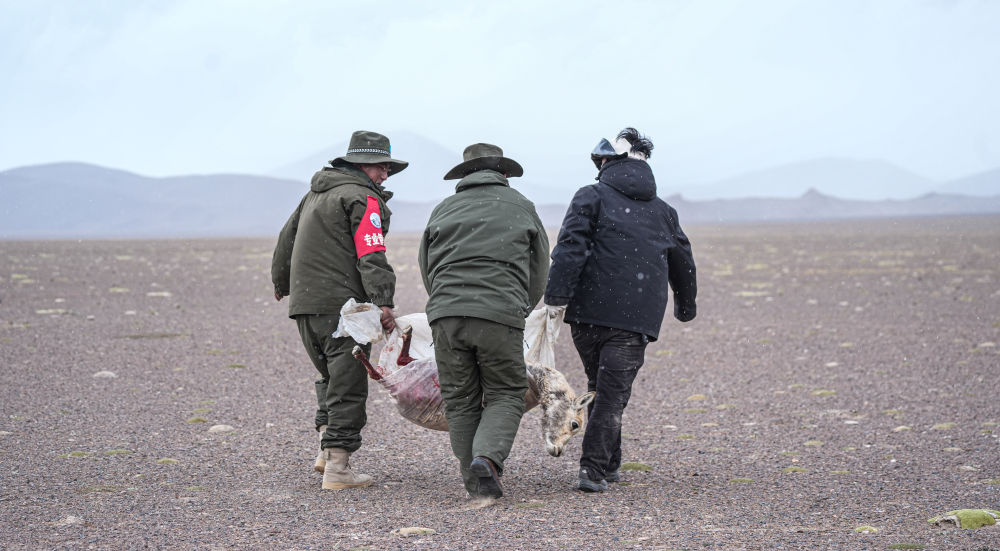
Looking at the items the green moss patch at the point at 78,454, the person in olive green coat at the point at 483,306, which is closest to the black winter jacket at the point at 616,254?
the person in olive green coat at the point at 483,306

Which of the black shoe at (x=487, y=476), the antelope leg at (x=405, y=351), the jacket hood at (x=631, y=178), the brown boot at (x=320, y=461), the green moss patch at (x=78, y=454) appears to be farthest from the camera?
the green moss patch at (x=78, y=454)

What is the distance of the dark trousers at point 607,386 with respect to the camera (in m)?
5.79

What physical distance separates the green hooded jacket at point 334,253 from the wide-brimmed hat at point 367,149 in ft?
0.36

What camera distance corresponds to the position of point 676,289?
6270 millimetres

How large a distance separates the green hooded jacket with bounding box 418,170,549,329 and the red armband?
273 mm

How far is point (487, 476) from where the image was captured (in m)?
5.32

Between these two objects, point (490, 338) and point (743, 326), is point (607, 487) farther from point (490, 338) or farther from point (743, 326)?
point (743, 326)

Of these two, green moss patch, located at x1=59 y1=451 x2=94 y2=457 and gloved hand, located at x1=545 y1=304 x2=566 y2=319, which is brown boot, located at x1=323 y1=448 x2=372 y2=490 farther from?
green moss patch, located at x1=59 y1=451 x2=94 y2=457

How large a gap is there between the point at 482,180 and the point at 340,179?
2.99 ft

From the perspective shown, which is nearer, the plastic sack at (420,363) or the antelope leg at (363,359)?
the antelope leg at (363,359)

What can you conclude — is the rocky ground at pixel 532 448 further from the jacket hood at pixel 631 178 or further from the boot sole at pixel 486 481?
the jacket hood at pixel 631 178

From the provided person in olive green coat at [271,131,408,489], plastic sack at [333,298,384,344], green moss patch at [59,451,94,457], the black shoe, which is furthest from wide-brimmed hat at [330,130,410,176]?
A: green moss patch at [59,451,94,457]

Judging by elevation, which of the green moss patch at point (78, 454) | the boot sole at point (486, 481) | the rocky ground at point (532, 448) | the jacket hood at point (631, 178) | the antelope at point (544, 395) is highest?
the jacket hood at point (631, 178)

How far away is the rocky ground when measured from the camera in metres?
4.88
